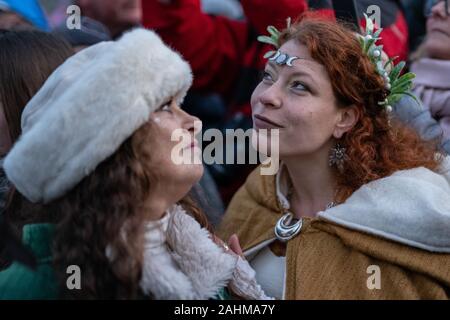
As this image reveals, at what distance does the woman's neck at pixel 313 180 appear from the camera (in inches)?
92.4

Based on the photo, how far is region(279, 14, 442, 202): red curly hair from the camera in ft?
7.41

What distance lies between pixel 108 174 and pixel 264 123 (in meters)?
0.70

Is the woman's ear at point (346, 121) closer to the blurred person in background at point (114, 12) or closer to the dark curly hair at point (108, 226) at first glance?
the dark curly hair at point (108, 226)

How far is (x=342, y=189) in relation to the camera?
7.62 feet

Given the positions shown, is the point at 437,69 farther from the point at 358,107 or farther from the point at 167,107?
the point at 167,107

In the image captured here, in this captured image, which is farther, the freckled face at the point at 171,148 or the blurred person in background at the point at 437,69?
the blurred person in background at the point at 437,69

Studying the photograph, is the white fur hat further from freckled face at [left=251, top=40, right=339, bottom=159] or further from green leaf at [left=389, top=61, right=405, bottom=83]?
green leaf at [left=389, top=61, right=405, bottom=83]

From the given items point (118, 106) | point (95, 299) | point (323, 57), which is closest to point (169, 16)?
point (323, 57)

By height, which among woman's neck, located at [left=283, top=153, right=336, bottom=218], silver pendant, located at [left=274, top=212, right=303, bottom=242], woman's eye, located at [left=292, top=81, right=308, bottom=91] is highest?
woman's eye, located at [left=292, top=81, right=308, bottom=91]

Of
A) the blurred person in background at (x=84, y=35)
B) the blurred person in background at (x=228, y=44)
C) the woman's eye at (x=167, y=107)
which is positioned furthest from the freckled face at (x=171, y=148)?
the blurred person in background at (x=228, y=44)

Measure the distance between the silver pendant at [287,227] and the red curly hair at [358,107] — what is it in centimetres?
18

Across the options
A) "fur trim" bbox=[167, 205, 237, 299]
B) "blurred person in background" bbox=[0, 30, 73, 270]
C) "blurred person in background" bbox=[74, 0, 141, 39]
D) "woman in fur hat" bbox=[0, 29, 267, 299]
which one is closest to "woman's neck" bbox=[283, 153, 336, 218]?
"fur trim" bbox=[167, 205, 237, 299]

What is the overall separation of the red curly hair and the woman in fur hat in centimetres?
64
